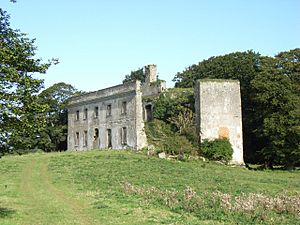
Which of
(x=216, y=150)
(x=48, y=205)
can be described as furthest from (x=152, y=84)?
(x=48, y=205)

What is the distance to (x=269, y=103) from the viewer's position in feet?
134

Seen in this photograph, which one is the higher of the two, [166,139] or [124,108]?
[124,108]

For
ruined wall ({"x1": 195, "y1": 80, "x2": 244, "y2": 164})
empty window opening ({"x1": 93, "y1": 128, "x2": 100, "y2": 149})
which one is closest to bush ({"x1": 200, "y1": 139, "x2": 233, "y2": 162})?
ruined wall ({"x1": 195, "y1": 80, "x2": 244, "y2": 164})

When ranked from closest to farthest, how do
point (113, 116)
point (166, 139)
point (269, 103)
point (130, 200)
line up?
point (130, 200) → point (166, 139) → point (269, 103) → point (113, 116)

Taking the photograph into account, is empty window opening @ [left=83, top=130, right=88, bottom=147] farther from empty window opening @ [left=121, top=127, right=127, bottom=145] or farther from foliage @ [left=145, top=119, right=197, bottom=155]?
foliage @ [left=145, top=119, right=197, bottom=155]

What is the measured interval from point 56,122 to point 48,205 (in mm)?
40990

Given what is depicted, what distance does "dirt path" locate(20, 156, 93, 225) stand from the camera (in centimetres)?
1314

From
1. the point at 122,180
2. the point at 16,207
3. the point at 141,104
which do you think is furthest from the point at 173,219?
the point at 141,104

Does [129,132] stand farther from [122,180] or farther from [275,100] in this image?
[122,180]

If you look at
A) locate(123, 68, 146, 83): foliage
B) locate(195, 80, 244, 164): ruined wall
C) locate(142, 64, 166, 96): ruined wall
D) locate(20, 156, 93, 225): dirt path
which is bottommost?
locate(20, 156, 93, 225): dirt path

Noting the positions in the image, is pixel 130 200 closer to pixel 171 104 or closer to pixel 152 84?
pixel 171 104

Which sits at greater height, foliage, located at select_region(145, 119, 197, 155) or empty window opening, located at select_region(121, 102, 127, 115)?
empty window opening, located at select_region(121, 102, 127, 115)

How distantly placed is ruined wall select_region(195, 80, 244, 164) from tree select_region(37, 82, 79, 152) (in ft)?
63.1

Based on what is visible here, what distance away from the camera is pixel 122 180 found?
72.7ft
